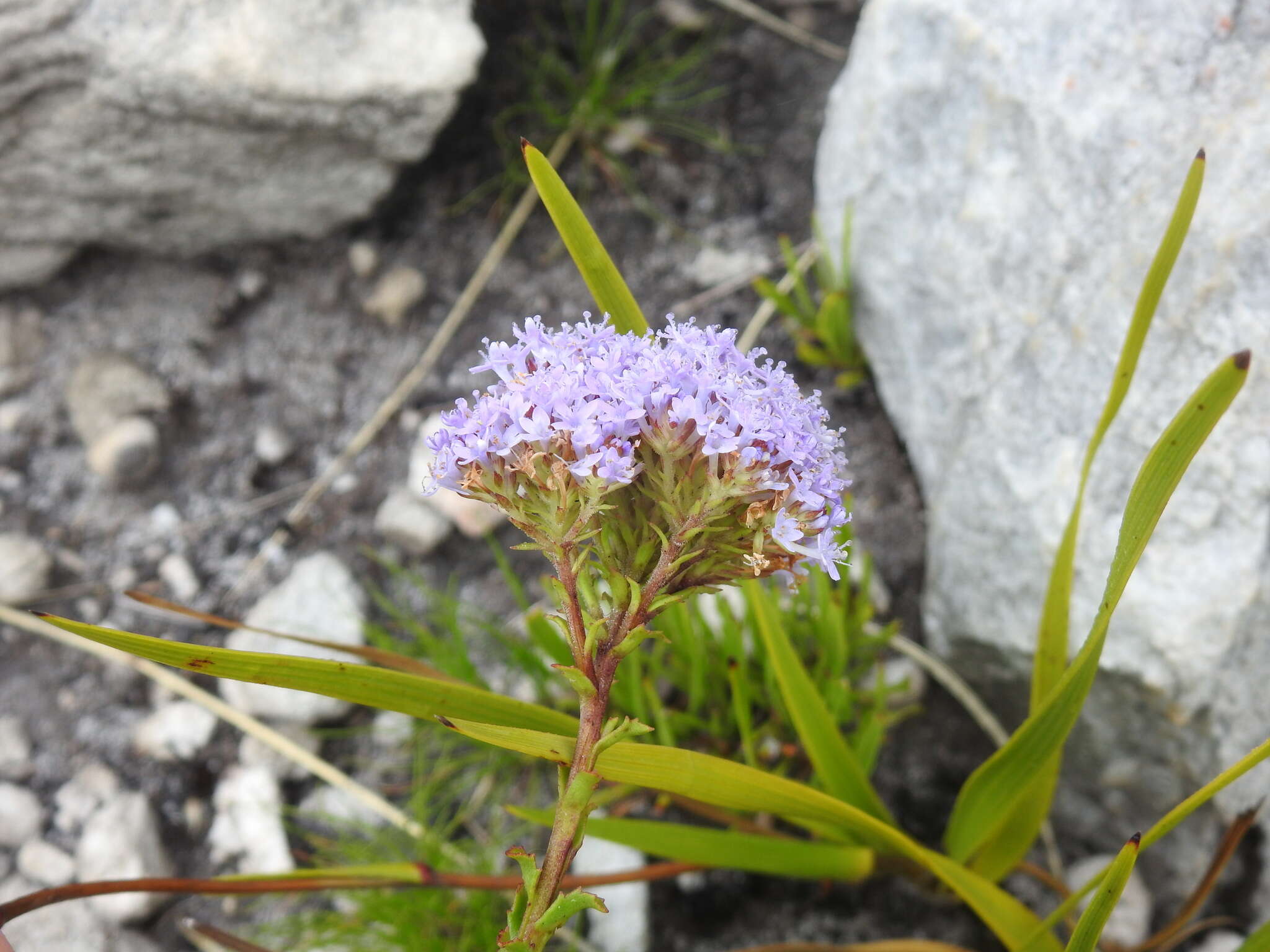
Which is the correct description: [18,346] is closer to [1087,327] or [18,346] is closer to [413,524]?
[413,524]

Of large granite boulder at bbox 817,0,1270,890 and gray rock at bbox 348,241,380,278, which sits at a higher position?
large granite boulder at bbox 817,0,1270,890

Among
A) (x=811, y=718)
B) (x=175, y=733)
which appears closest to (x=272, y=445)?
(x=175, y=733)

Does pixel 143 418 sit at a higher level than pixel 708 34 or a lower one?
lower

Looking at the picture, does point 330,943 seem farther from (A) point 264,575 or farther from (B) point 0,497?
(B) point 0,497

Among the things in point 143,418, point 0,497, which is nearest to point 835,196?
point 143,418

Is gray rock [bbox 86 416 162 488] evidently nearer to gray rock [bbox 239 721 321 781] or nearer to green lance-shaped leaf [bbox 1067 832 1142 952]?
gray rock [bbox 239 721 321 781]

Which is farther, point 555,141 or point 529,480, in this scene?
point 555,141

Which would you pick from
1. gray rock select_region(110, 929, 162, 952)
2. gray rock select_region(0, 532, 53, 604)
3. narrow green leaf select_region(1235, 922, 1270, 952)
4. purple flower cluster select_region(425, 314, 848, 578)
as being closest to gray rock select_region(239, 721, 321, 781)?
A: gray rock select_region(110, 929, 162, 952)
